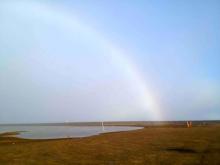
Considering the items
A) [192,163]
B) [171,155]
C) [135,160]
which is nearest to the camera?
[192,163]

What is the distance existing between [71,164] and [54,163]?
1439 mm

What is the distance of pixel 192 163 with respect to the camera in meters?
21.7

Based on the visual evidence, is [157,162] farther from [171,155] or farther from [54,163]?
[54,163]

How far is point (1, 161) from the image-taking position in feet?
79.1

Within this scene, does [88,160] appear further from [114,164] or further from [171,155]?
[171,155]

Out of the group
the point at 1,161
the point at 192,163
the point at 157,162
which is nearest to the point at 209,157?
the point at 192,163

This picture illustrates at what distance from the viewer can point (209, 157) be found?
23906 millimetres

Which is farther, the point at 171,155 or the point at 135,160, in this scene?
the point at 171,155

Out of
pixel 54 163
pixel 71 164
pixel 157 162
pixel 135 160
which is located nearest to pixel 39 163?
pixel 54 163

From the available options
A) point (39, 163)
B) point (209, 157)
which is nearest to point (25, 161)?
point (39, 163)

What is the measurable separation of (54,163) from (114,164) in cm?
475

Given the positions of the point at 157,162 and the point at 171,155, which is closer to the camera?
the point at 157,162

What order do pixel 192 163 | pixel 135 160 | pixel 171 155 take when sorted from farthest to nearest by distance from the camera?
pixel 171 155 → pixel 135 160 → pixel 192 163

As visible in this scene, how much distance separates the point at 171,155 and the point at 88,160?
23.9 ft
